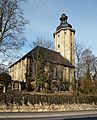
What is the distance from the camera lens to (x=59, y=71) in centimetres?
7100

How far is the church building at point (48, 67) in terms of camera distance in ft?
194

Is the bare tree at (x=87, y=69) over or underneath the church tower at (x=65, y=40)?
underneath

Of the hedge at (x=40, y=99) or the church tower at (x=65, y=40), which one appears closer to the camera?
the hedge at (x=40, y=99)

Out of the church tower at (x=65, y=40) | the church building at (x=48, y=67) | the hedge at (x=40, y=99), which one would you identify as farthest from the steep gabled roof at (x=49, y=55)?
the hedge at (x=40, y=99)

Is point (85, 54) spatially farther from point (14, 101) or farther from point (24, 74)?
point (14, 101)

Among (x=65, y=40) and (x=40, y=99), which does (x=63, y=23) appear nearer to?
(x=65, y=40)

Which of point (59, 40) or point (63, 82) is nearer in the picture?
point (63, 82)

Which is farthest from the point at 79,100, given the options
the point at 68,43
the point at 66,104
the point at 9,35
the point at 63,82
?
the point at 68,43

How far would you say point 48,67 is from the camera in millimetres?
64125

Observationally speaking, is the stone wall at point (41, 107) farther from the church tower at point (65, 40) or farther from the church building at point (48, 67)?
the church tower at point (65, 40)

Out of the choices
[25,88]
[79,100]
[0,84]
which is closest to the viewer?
[79,100]

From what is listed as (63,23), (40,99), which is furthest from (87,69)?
(63,23)

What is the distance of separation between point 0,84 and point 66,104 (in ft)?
59.9

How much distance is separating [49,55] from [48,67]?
6.94m
